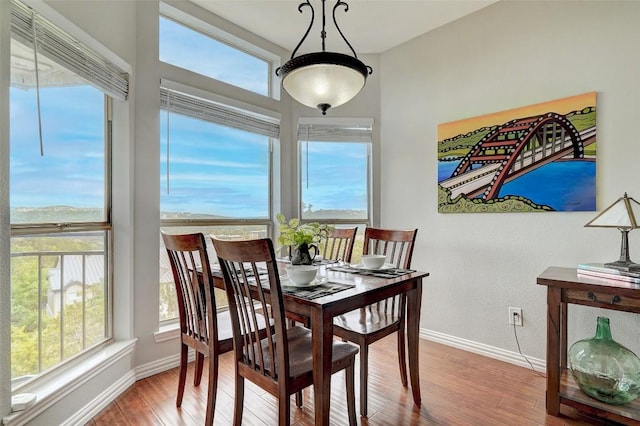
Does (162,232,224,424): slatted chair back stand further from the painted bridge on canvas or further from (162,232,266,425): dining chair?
the painted bridge on canvas

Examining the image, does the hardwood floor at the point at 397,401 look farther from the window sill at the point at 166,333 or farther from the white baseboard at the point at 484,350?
the window sill at the point at 166,333

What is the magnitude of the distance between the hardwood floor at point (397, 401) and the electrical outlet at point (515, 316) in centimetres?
32

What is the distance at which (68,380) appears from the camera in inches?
67.2

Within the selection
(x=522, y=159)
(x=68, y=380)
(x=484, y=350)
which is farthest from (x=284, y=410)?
(x=522, y=159)

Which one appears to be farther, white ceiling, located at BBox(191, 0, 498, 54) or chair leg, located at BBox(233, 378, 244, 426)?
white ceiling, located at BBox(191, 0, 498, 54)

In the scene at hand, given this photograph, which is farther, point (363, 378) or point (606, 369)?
point (363, 378)

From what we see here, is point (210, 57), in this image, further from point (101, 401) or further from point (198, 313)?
point (101, 401)

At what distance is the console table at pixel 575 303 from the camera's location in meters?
1.64

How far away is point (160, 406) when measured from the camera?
6.40 ft

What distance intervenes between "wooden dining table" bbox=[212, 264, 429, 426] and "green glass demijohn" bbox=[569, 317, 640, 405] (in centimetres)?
90

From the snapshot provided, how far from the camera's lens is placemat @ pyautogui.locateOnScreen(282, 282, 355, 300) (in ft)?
4.86

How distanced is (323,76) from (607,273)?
6.09 ft

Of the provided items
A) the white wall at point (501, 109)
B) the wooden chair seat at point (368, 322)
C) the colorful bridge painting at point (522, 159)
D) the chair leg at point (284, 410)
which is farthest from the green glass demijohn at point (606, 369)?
the chair leg at point (284, 410)

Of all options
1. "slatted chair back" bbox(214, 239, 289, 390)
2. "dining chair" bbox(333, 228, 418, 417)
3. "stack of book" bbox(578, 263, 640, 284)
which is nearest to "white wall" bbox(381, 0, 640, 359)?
"stack of book" bbox(578, 263, 640, 284)
